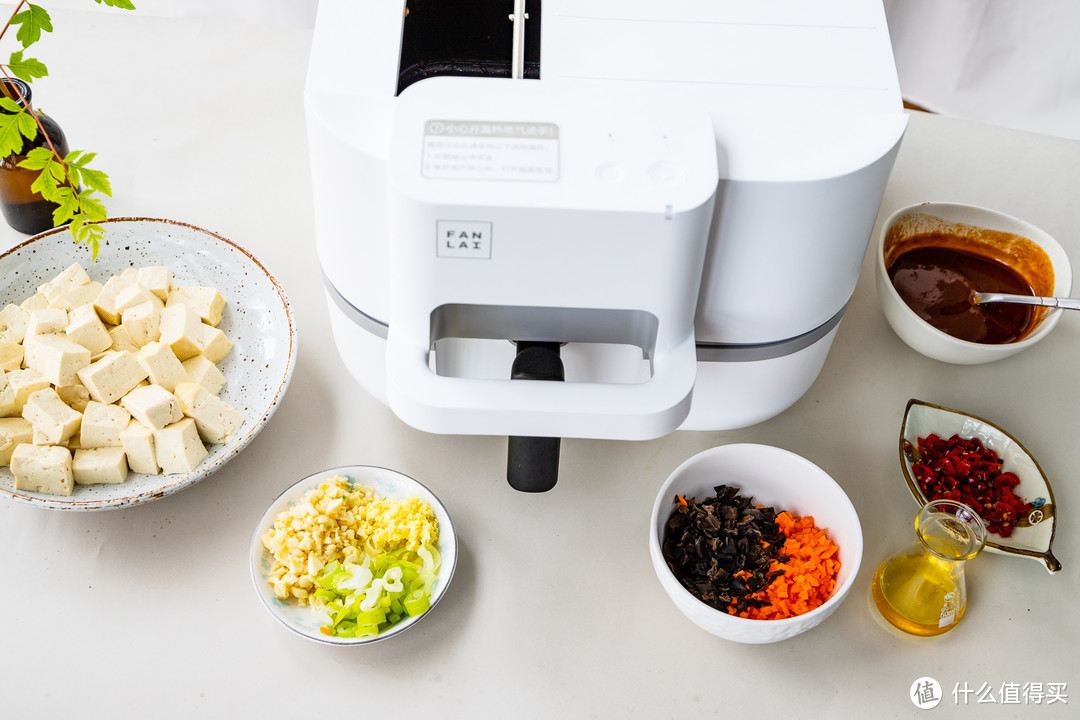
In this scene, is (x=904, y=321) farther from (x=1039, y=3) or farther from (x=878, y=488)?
(x=1039, y=3)

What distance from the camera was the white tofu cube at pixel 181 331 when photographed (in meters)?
0.79

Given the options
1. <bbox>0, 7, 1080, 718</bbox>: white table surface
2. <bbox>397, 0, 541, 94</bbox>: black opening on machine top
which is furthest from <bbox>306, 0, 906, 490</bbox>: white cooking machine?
<bbox>0, 7, 1080, 718</bbox>: white table surface

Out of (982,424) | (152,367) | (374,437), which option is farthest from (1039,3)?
(152,367)

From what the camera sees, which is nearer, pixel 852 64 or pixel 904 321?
pixel 852 64

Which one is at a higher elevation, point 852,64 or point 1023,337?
point 852,64

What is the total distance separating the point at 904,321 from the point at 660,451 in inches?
10.5

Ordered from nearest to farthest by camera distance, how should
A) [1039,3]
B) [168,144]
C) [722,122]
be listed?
A: [722,122]
[168,144]
[1039,3]

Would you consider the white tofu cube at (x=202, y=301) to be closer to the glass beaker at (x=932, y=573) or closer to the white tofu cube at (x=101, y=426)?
the white tofu cube at (x=101, y=426)

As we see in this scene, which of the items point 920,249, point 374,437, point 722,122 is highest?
point 722,122

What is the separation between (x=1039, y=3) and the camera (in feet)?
5.14

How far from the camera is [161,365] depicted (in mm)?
762

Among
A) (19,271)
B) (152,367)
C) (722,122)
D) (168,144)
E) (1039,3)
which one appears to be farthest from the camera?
(1039,3)

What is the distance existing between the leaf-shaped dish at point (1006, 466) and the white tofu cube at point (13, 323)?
78cm

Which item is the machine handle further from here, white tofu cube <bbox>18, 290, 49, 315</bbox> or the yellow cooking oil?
white tofu cube <bbox>18, 290, 49, 315</bbox>
